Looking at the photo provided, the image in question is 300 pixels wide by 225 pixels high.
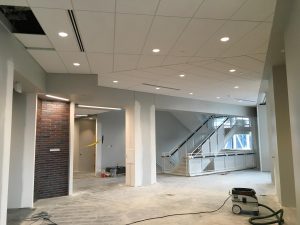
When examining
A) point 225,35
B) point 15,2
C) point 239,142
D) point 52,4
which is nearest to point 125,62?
point 225,35

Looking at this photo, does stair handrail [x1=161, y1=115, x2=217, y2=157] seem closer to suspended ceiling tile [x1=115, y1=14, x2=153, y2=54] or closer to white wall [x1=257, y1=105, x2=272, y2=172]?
white wall [x1=257, y1=105, x2=272, y2=172]

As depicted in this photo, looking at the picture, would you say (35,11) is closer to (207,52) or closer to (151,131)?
(207,52)

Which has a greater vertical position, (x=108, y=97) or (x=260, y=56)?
(x=260, y=56)

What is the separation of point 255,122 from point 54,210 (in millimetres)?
11219

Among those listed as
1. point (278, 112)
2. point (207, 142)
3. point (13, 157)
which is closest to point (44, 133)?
point (13, 157)

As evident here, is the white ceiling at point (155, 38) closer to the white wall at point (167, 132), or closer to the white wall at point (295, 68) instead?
the white wall at point (295, 68)

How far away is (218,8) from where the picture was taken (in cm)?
329

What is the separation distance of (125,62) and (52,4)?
247cm

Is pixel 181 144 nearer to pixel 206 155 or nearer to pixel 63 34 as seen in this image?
pixel 206 155

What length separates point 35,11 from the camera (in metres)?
3.34

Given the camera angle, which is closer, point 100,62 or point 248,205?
point 248,205

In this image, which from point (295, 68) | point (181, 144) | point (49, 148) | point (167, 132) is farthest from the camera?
point (167, 132)

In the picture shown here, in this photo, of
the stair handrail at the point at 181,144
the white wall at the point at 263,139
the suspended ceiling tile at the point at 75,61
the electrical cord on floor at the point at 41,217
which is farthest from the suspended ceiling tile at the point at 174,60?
the white wall at the point at 263,139

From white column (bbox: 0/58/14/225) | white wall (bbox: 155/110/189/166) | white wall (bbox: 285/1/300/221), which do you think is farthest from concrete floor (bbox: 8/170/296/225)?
white wall (bbox: 155/110/189/166)
